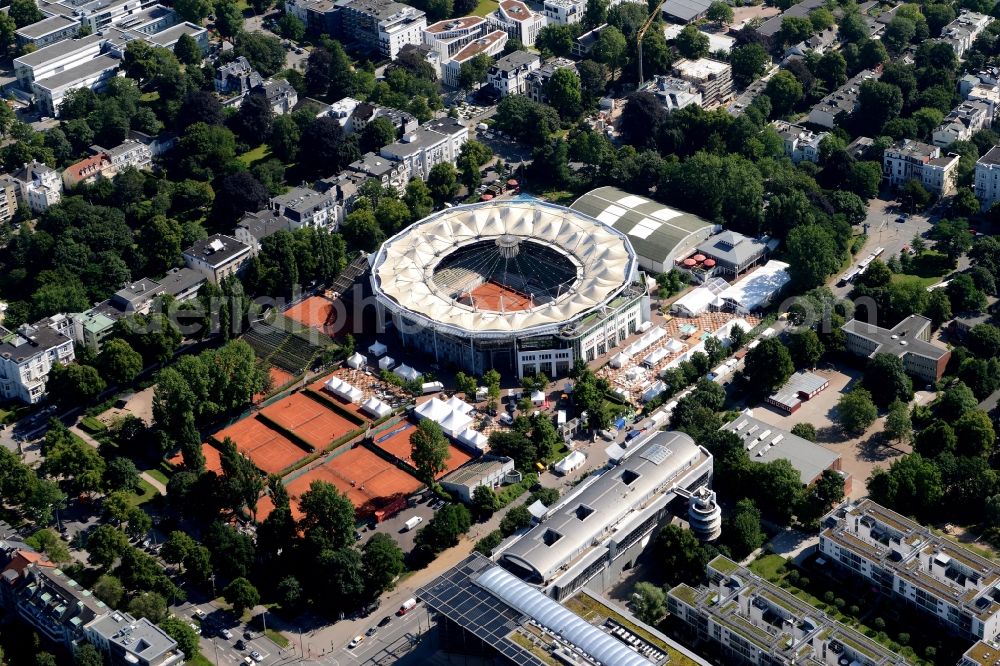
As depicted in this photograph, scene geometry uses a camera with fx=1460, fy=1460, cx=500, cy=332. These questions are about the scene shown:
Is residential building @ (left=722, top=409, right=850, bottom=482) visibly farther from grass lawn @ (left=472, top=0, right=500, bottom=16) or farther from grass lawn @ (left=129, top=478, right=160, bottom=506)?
grass lawn @ (left=472, top=0, right=500, bottom=16)

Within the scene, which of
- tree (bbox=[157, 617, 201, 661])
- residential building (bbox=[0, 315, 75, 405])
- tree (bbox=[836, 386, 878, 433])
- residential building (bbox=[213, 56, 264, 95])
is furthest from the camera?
residential building (bbox=[213, 56, 264, 95])

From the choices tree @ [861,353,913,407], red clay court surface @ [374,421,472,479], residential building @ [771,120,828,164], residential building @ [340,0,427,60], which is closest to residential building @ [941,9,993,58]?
residential building @ [771,120,828,164]

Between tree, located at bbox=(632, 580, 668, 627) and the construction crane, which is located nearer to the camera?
tree, located at bbox=(632, 580, 668, 627)

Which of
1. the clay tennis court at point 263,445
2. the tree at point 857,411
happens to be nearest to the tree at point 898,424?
the tree at point 857,411

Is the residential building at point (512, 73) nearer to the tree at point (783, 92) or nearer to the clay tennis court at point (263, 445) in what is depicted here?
the tree at point (783, 92)

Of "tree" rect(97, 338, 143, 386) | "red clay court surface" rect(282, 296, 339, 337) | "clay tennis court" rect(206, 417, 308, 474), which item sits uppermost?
"tree" rect(97, 338, 143, 386)

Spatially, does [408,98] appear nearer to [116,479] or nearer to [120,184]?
[120,184]

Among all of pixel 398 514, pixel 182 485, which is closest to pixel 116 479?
pixel 182 485
